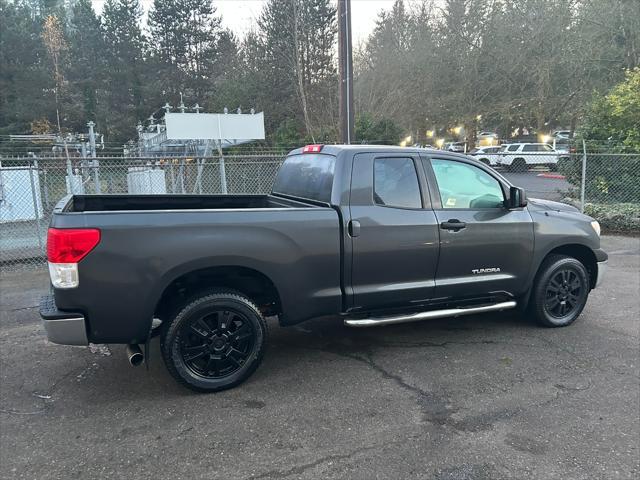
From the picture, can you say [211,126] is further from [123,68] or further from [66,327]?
[123,68]

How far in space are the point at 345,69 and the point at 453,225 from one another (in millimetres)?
6384

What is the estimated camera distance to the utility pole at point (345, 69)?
Answer: 971 cm

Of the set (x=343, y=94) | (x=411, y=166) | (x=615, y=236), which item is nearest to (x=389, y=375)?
(x=411, y=166)

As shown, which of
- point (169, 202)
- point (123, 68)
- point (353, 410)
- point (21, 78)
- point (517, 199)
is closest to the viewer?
point (353, 410)

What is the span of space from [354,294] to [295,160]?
5.36 ft

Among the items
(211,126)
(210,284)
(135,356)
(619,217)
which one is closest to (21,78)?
(211,126)

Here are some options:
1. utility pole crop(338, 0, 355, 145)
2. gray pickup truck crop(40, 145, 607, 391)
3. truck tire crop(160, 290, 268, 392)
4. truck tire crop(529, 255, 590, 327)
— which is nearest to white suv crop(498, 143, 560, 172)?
utility pole crop(338, 0, 355, 145)

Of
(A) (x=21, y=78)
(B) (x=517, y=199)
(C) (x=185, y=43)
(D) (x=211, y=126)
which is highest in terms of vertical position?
(C) (x=185, y=43)

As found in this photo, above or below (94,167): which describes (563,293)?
below

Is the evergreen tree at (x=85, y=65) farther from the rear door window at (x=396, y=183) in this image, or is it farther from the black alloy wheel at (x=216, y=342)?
the black alloy wheel at (x=216, y=342)

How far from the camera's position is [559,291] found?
5082 millimetres

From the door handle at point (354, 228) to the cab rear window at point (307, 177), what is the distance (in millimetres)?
319

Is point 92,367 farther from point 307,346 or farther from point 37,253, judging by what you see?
point 37,253

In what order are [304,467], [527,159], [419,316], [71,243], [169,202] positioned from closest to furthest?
[304,467]
[71,243]
[419,316]
[169,202]
[527,159]
